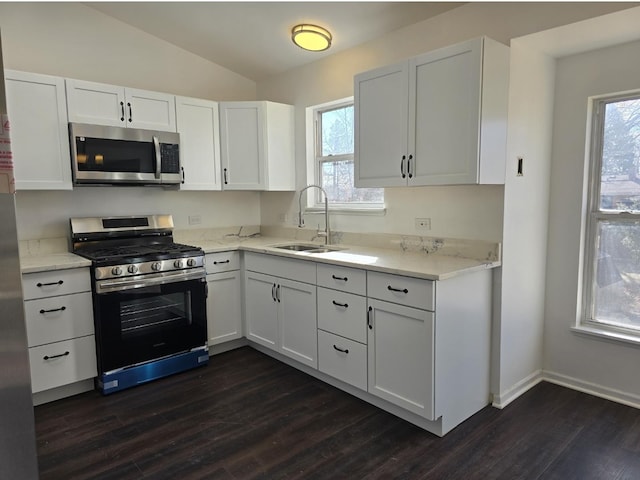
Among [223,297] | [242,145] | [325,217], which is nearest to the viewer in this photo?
[223,297]

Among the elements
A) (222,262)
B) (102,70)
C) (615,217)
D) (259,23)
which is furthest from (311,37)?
(615,217)

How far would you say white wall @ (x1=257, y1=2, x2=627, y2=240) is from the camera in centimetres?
235

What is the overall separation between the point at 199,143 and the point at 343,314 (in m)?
1.97

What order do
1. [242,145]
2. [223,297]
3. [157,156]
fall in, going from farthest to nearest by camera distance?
[242,145], [223,297], [157,156]

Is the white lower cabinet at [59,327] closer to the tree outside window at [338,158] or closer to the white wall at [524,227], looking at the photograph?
the tree outside window at [338,158]

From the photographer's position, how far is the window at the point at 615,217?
258 centimetres

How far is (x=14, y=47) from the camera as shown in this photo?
9.83 feet

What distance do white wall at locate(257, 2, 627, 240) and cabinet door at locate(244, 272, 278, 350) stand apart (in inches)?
30.2

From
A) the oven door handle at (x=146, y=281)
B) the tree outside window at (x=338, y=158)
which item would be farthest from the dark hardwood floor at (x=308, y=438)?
the tree outside window at (x=338, y=158)

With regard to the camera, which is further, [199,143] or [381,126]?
[199,143]

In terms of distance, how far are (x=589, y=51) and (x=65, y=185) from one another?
11.6 ft

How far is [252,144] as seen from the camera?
3785mm

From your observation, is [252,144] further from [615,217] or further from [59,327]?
[615,217]

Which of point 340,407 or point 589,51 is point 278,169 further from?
point 589,51
